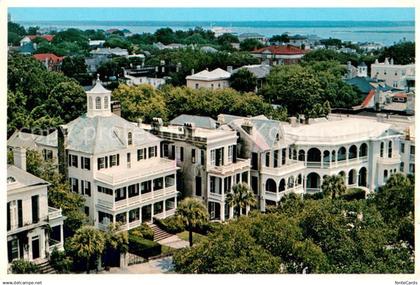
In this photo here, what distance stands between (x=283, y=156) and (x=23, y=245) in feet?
23.3

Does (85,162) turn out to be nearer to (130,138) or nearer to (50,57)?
(130,138)

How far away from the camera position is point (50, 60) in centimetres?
3344

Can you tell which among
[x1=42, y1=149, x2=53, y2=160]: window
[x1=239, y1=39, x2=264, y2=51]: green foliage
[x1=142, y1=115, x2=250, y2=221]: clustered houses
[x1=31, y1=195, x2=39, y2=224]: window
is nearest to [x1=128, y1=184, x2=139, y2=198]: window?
[x1=142, y1=115, x2=250, y2=221]: clustered houses

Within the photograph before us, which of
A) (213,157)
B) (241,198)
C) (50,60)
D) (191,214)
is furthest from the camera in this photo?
(50,60)

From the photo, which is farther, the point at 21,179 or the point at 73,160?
the point at 73,160

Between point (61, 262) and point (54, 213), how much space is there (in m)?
1.20

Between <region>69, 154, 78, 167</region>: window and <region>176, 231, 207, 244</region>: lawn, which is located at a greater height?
<region>69, 154, 78, 167</region>: window

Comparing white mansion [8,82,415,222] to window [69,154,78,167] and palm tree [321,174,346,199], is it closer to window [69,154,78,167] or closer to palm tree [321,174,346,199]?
window [69,154,78,167]

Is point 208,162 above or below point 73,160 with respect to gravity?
below

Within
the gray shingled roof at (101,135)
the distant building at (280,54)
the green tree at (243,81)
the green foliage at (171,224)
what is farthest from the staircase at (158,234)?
the distant building at (280,54)

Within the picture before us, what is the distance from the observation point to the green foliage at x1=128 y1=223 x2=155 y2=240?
1485 centimetres

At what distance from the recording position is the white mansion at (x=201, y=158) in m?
15.6

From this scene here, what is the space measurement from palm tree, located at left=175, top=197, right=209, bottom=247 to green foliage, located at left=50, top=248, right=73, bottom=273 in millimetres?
2624

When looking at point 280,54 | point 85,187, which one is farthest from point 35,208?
point 280,54
